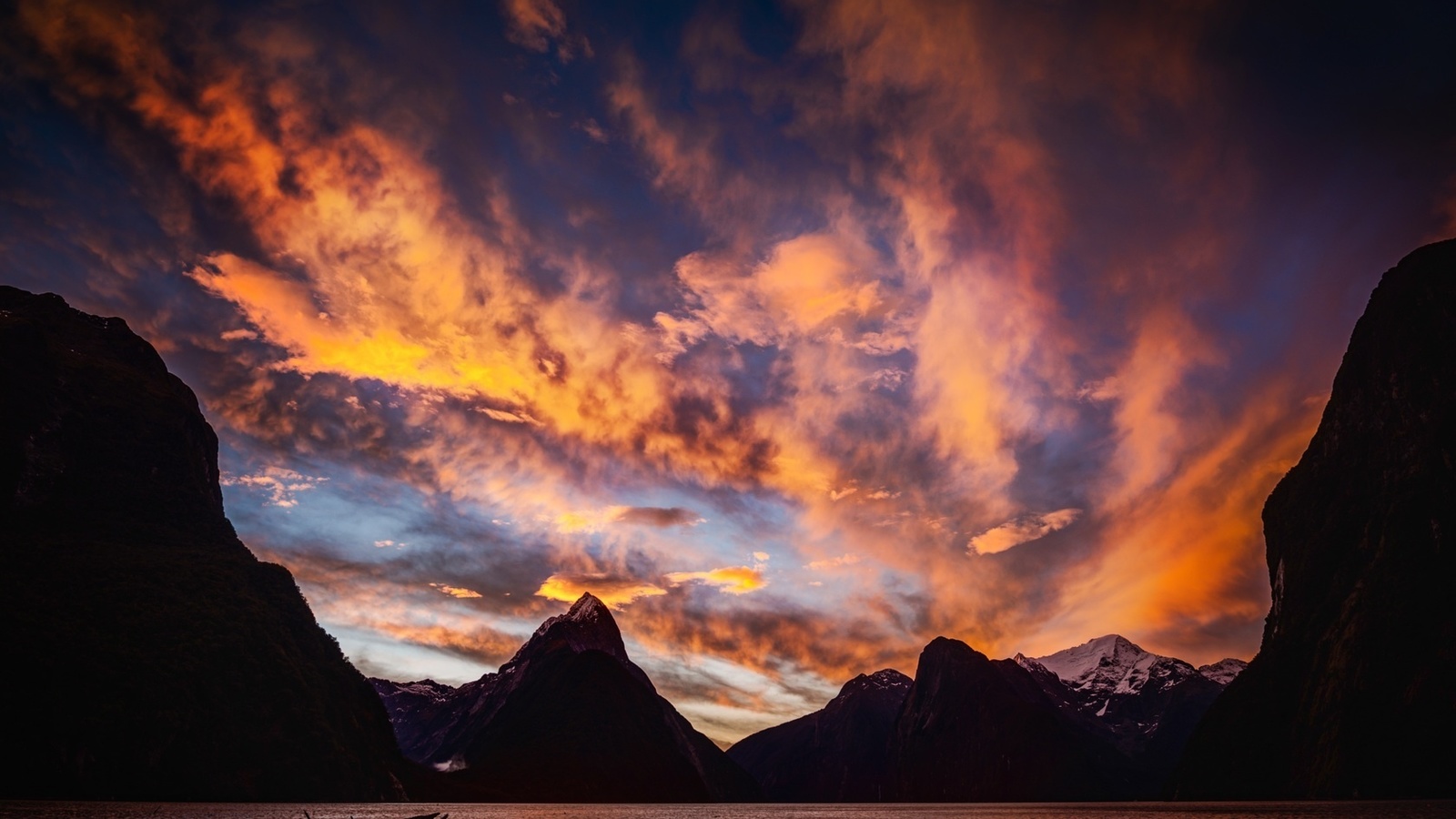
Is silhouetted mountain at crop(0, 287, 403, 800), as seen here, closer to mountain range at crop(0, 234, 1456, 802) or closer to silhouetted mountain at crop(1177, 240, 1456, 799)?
mountain range at crop(0, 234, 1456, 802)

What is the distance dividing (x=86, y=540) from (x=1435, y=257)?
313 m

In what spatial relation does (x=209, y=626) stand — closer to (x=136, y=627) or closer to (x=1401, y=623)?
(x=136, y=627)

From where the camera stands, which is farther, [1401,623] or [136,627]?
[1401,623]

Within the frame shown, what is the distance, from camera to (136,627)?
134m

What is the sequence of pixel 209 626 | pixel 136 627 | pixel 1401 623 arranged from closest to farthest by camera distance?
pixel 136 627
pixel 209 626
pixel 1401 623

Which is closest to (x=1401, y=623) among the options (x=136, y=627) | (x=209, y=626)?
(x=209, y=626)

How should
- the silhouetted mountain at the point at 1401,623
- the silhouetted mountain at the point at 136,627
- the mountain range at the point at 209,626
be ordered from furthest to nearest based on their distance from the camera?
the silhouetted mountain at the point at 1401,623 < the mountain range at the point at 209,626 < the silhouetted mountain at the point at 136,627

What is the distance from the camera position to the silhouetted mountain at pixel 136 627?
117m

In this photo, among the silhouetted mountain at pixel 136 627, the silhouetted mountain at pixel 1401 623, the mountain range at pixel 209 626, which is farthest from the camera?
the silhouetted mountain at pixel 1401 623

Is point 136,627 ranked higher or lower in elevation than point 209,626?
lower

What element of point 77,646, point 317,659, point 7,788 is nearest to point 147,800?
point 7,788

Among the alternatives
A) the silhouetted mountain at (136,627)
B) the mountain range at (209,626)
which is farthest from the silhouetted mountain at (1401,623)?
the silhouetted mountain at (136,627)

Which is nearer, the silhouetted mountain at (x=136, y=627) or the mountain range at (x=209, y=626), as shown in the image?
the silhouetted mountain at (x=136, y=627)

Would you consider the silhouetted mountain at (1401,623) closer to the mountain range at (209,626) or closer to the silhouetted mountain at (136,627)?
the mountain range at (209,626)
